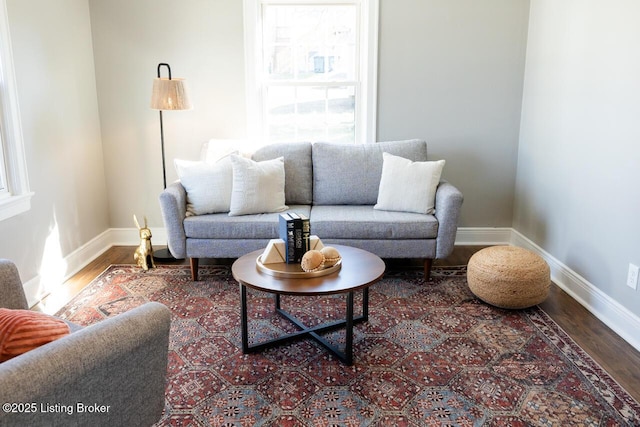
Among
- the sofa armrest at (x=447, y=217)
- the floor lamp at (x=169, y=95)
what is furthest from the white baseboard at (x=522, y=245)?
the floor lamp at (x=169, y=95)

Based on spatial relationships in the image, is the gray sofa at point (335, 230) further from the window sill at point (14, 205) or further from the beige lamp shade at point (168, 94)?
the window sill at point (14, 205)

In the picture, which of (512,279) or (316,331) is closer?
(316,331)

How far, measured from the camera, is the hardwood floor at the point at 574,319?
2363 millimetres

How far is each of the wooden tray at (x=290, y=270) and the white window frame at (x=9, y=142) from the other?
1579 millimetres

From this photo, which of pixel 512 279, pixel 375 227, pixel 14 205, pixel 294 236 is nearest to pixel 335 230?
pixel 375 227

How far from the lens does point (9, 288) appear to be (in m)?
1.78

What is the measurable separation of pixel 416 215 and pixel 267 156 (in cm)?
123

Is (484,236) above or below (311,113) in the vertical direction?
below

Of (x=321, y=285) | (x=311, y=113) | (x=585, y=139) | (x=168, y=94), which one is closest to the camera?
(x=321, y=285)

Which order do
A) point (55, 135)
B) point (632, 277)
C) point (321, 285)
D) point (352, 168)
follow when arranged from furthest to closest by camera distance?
point (352, 168) < point (55, 135) < point (632, 277) < point (321, 285)

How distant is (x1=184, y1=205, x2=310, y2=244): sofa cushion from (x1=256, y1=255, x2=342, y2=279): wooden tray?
79cm

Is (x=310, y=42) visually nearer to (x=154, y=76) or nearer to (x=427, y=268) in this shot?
(x=154, y=76)

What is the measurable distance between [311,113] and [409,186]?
120 cm

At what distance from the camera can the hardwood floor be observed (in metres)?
2.36
